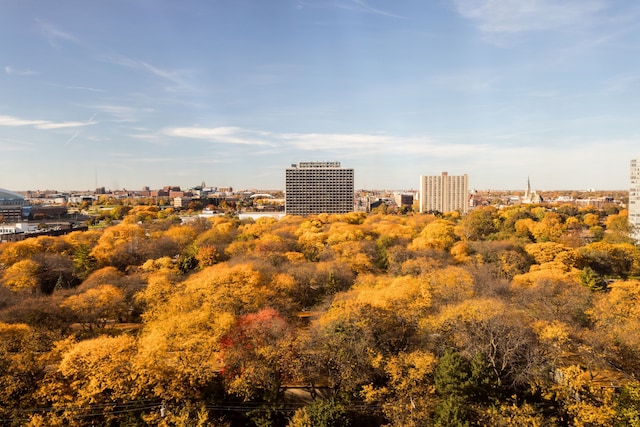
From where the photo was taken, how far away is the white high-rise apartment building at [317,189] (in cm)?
7981

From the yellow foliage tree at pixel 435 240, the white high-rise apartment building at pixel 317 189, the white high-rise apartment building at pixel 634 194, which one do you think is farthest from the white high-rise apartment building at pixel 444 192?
the yellow foliage tree at pixel 435 240

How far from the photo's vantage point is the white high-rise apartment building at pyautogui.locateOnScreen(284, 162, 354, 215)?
79.8 m

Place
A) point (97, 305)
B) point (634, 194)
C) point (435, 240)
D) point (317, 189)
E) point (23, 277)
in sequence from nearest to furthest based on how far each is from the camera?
point (97, 305), point (23, 277), point (435, 240), point (634, 194), point (317, 189)

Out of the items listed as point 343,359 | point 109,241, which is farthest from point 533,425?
point 109,241

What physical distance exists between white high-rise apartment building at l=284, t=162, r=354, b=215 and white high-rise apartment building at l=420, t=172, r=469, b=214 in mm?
23101

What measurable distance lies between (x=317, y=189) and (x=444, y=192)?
31836mm

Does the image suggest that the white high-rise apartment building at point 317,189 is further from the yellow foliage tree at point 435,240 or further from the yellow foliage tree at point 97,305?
the yellow foliage tree at point 97,305

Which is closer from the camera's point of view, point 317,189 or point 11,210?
point 11,210

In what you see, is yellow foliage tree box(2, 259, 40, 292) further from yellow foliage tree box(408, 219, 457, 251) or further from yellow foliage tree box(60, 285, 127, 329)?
yellow foliage tree box(408, 219, 457, 251)

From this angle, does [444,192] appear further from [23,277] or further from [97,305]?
[97,305]

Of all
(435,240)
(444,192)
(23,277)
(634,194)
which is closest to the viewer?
(23,277)

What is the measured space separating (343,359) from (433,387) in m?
2.53

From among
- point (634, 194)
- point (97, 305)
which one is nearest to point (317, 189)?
point (634, 194)

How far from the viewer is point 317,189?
8044cm
